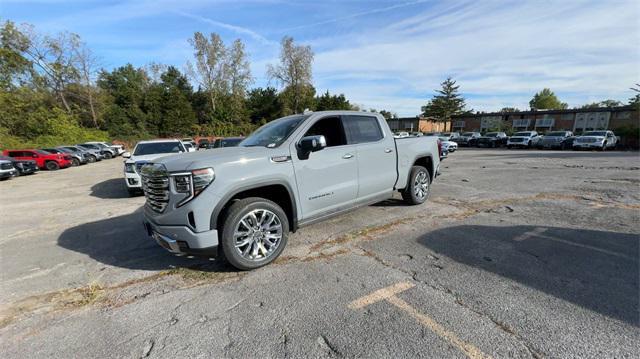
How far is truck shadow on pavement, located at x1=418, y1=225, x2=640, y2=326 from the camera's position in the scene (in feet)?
8.76

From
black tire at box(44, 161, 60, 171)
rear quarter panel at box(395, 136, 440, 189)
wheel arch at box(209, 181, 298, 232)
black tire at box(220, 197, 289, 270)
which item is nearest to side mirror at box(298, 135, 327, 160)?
wheel arch at box(209, 181, 298, 232)

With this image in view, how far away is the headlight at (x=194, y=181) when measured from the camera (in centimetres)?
302

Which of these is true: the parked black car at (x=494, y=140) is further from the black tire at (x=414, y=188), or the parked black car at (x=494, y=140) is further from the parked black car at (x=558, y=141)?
the black tire at (x=414, y=188)

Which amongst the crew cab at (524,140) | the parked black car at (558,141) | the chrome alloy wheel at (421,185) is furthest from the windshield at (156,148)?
the parked black car at (558,141)

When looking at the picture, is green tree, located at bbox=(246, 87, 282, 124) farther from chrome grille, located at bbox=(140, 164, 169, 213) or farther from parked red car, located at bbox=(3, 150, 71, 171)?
chrome grille, located at bbox=(140, 164, 169, 213)

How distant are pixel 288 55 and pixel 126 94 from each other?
2684 centimetres

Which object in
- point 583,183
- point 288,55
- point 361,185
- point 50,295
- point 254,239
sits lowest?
point 583,183

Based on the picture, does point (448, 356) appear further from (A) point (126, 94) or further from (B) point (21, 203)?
(A) point (126, 94)

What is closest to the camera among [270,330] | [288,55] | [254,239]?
[270,330]

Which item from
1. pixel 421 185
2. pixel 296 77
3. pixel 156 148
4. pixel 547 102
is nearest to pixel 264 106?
pixel 296 77

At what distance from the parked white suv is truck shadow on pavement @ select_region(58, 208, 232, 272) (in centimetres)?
248

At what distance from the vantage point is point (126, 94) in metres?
45.6

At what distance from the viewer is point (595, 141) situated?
936 inches

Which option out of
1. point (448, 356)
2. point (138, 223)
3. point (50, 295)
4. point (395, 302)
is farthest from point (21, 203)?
point (448, 356)
